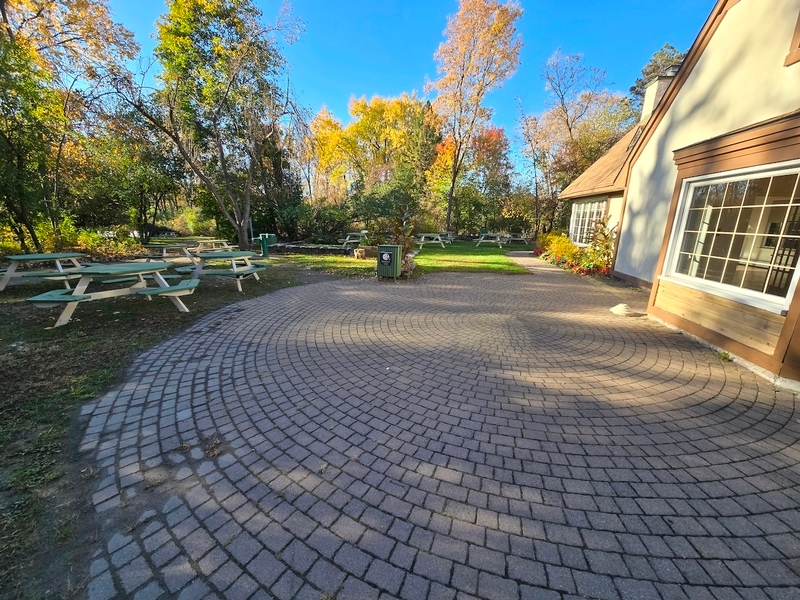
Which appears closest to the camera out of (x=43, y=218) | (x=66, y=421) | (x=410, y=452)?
(x=410, y=452)

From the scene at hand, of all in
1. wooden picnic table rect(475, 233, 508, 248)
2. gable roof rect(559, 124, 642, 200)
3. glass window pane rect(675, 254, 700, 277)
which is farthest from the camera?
wooden picnic table rect(475, 233, 508, 248)

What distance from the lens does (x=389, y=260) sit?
938 centimetres

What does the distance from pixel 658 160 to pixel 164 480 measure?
12051 mm

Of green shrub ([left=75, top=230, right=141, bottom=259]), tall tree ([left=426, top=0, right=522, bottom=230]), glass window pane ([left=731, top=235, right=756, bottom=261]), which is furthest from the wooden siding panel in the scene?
tall tree ([left=426, top=0, right=522, bottom=230])

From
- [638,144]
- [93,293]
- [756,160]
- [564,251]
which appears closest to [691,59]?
[638,144]

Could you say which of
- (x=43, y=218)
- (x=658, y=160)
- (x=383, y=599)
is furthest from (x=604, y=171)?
(x=43, y=218)

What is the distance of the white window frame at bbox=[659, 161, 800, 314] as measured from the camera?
12.9 ft

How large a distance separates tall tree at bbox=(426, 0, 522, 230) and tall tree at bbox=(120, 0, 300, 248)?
40.1 ft

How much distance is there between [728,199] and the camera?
16.5ft

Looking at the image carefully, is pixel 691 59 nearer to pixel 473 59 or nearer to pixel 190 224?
pixel 473 59

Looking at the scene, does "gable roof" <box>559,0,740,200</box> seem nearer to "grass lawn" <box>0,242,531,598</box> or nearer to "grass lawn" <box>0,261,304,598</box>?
"grass lawn" <box>0,242,531,598</box>

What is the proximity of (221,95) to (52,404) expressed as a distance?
1383 cm

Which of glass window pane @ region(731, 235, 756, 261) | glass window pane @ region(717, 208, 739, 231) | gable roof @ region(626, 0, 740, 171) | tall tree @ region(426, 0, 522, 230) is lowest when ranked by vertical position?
glass window pane @ region(731, 235, 756, 261)

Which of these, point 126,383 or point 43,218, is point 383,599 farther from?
point 43,218
